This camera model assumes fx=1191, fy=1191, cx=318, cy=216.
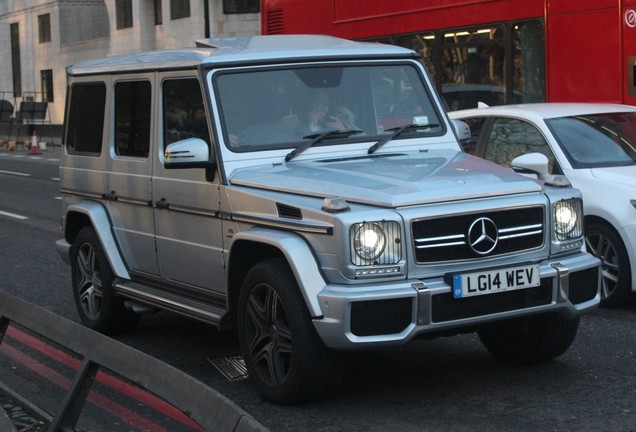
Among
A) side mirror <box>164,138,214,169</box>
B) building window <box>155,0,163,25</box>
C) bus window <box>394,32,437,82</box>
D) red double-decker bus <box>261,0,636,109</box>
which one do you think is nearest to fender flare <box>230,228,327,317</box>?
side mirror <box>164,138,214,169</box>

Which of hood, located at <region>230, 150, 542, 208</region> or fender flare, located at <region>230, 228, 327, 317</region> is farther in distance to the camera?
hood, located at <region>230, 150, 542, 208</region>

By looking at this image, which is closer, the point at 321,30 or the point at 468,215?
the point at 468,215

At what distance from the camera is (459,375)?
683 centimetres

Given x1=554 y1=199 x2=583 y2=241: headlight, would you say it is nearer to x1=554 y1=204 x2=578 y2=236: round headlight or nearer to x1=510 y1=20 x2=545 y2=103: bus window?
x1=554 y1=204 x2=578 y2=236: round headlight

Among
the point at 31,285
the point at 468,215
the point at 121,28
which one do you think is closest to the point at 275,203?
the point at 468,215

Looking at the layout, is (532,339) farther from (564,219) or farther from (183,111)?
(183,111)

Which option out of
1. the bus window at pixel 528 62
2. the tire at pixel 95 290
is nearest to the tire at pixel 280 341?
the tire at pixel 95 290

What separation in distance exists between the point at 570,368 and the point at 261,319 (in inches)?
75.7

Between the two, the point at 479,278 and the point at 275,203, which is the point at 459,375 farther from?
the point at 275,203

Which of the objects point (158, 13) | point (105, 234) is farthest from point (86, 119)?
point (158, 13)

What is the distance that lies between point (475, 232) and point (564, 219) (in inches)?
26.3

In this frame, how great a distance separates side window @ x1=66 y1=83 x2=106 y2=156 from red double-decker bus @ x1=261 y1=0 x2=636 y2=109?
565cm

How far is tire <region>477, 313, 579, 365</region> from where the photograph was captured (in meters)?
6.71

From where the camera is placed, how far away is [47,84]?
63.9 metres
